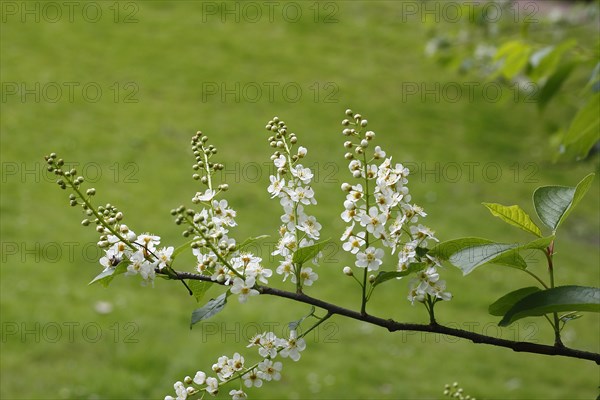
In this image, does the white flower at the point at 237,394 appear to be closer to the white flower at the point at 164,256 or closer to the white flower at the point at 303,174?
the white flower at the point at 164,256

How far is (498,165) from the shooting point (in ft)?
34.2

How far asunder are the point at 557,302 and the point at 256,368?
1.63 feet

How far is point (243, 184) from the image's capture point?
9125 millimetres

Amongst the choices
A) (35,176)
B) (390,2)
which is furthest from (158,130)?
(390,2)

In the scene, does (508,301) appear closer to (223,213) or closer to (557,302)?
(557,302)

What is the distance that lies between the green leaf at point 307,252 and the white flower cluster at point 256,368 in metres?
0.11

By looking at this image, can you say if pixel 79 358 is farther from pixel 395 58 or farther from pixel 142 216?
pixel 395 58

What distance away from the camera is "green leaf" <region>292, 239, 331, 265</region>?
112 centimetres

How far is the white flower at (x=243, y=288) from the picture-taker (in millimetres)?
1074

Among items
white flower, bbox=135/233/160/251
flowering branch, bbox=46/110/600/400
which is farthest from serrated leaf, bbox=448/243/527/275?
white flower, bbox=135/233/160/251

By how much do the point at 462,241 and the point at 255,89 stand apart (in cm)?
1094

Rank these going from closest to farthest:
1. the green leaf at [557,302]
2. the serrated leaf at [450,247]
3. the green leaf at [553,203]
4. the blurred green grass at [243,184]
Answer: the green leaf at [557,302], the serrated leaf at [450,247], the green leaf at [553,203], the blurred green grass at [243,184]

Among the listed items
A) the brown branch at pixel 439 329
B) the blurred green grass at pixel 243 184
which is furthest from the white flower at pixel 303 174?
the blurred green grass at pixel 243 184

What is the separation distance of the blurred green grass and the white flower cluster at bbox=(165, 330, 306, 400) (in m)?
2.30
